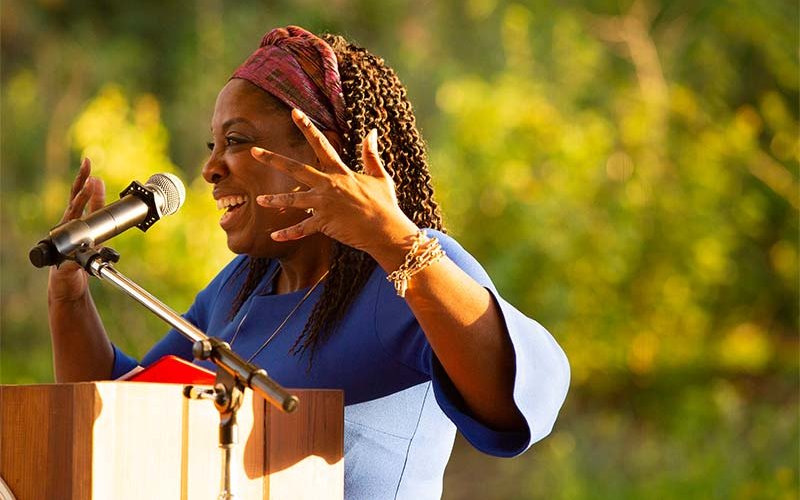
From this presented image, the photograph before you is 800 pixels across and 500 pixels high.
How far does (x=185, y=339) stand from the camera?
2400 millimetres

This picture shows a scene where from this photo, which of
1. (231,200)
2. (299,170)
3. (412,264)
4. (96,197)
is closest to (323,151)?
(299,170)

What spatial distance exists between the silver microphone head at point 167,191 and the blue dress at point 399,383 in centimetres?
29

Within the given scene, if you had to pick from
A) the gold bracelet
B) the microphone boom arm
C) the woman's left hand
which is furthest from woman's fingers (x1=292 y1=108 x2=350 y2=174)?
the microphone boom arm

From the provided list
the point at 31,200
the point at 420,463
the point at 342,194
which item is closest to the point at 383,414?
the point at 420,463

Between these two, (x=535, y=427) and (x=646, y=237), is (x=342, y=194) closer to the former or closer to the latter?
(x=535, y=427)

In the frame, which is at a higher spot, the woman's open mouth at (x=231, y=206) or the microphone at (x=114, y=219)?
the microphone at (x=114, y=219)

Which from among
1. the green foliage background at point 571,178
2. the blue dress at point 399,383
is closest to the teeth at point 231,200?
A: the blue dress at point 399,383

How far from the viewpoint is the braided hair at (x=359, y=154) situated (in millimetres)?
1978

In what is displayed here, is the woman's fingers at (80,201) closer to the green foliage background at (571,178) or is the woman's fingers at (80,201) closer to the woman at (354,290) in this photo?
the woman at (354,290)

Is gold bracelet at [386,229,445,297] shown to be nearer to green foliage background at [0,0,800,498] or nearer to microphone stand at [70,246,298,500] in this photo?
microphone stand at [70,246,298,500]

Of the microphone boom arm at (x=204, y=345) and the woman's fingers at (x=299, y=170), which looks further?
the woman's fingers at (x=299, y=170)

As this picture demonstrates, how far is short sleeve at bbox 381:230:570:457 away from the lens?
1.66 metres

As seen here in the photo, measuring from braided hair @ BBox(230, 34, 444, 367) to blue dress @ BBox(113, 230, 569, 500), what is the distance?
0.04 m

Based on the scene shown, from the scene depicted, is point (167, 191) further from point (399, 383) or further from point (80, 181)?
point (399, 383)
